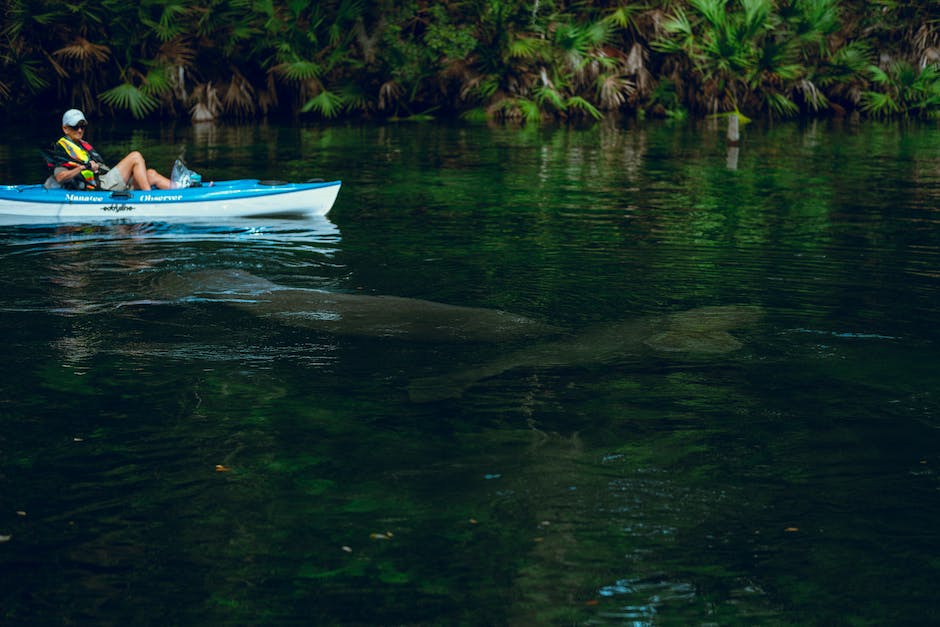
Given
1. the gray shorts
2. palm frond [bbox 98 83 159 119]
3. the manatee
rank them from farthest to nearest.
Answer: palm frond [bbox 98 83 159 119] → the gray shorts → the manatee

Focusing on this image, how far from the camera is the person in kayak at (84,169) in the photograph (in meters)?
14.8

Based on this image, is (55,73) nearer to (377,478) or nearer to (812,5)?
(812,5)

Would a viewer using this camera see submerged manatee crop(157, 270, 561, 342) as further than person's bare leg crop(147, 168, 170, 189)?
No

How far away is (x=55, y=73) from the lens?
31141mm

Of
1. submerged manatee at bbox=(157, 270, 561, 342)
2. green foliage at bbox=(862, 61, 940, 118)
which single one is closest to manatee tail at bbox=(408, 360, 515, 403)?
submerged manatee at bbox=(157, 270, 561, 342)

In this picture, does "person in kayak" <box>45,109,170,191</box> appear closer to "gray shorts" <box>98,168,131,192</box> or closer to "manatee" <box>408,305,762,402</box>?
"gray shorts" <box>98,168,131,192</box>

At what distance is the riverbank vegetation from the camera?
3058 centimetres

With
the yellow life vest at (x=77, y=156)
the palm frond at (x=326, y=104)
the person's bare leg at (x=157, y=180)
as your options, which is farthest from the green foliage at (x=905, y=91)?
the yellow life vest at (x=77, y=156)

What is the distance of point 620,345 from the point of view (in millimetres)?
8945

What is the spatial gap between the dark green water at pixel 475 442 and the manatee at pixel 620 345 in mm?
104

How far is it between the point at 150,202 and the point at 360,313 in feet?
19.4

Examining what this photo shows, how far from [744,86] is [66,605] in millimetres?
30653

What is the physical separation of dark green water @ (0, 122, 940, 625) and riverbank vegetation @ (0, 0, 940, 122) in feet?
58.4

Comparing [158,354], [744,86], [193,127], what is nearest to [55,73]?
[193,127]
